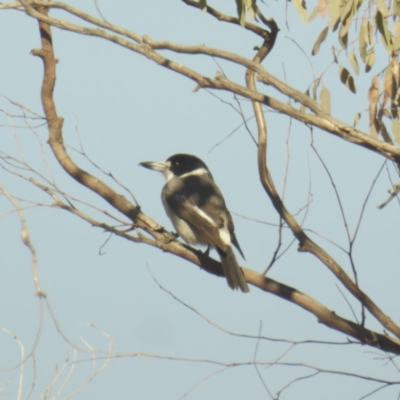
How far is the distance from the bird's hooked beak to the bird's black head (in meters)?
0.03

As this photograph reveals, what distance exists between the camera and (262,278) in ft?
12.4

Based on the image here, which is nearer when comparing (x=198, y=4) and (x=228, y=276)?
(x=198, y=4)

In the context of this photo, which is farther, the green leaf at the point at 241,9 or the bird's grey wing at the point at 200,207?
the bird's grey wing at the point at 200,207

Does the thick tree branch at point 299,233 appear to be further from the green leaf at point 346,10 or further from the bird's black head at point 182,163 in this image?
the bird's black head at point 182,163

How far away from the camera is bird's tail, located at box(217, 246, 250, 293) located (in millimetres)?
4297

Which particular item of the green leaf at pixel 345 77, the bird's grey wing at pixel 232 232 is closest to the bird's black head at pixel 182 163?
the bird's grey wing at pixel 232 232

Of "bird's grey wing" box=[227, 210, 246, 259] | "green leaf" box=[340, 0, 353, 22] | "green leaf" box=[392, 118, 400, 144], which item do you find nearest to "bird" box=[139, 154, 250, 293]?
"bird's grey wing" box=[227, 210, 246, 259]

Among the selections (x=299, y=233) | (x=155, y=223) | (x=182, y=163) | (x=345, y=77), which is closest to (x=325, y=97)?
(x=345, y=77)

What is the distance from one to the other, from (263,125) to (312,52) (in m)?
0.49

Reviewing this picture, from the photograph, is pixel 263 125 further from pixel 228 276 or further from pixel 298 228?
pixel 228 276

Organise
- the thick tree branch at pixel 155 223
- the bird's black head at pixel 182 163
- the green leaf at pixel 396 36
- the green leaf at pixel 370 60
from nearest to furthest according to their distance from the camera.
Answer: the thick tree branch at pixel 155 223 < the green leaf at pixel 396 36 < the green leaf at pixel 370 60 < the bird's black head at pixel 182 163

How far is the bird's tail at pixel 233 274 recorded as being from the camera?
14.1ft

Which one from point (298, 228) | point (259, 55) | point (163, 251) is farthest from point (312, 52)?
point (163, 251)

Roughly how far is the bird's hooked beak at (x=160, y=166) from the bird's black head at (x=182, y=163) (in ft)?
0.09
